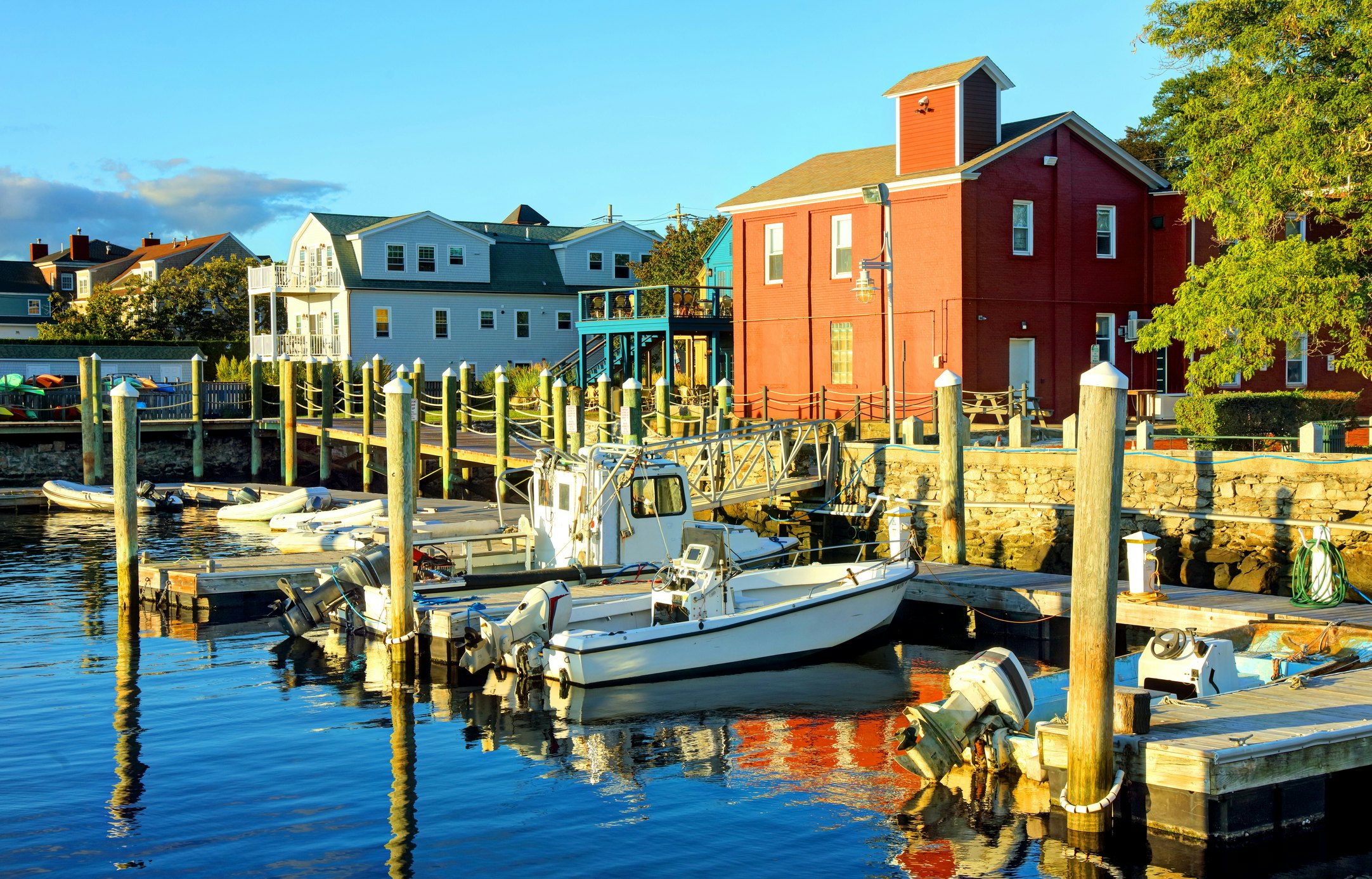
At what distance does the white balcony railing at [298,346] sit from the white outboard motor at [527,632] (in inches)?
1578

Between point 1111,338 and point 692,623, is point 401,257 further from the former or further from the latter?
point 692,623

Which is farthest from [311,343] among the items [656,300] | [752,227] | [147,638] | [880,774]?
[880,774]

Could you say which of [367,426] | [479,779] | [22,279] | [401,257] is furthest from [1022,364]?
[22,279]

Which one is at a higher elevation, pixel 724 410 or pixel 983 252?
pixel 983 252

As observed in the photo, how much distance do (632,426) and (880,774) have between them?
538 inches

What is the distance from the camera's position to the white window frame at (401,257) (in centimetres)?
5406

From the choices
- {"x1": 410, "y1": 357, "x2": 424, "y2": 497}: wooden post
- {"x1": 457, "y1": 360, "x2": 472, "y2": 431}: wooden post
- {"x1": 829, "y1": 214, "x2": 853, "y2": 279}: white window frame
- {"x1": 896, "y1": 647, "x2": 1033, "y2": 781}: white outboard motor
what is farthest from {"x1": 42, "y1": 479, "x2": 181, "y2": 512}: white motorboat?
{"x1": 896, "y1": 647, "x2": 1033, "y2": 781}: white outboard motor

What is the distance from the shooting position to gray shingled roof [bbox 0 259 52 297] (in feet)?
290

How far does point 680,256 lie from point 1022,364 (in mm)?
24711

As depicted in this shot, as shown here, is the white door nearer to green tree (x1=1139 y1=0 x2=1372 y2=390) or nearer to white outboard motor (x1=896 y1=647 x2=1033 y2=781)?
green tree (x1=1139 y1=0 x2=1372 y2=390)

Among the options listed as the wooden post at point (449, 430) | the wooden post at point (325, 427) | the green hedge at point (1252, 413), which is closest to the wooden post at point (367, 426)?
the wooden post at point (325, 427)

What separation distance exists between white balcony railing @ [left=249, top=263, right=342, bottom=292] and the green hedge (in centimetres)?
3696

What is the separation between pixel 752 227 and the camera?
36688 mm

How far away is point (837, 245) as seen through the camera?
34438mm
